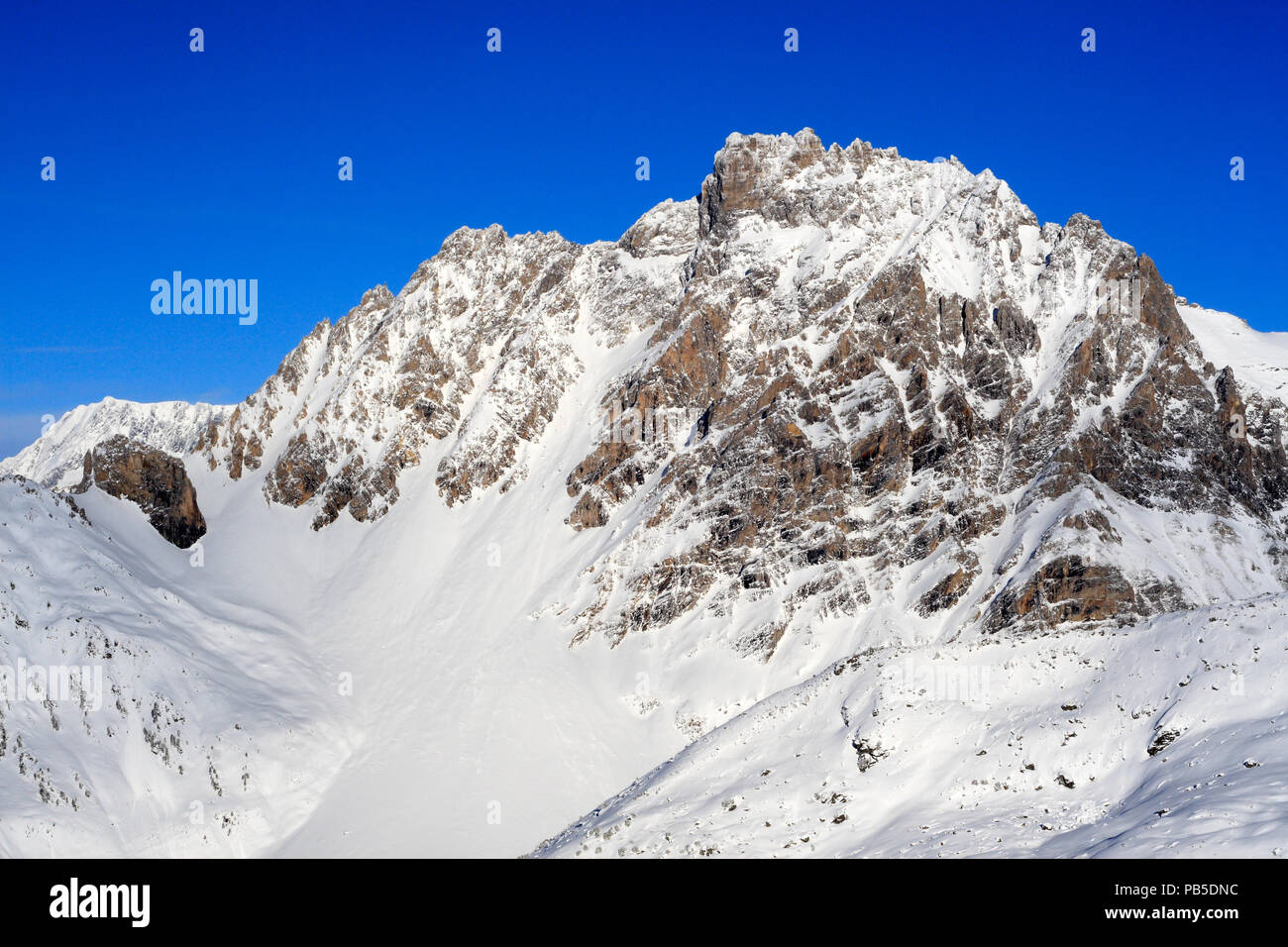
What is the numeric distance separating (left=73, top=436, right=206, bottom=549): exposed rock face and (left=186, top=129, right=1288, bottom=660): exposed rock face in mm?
15682

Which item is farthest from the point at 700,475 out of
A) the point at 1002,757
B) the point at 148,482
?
the point at 1002,757

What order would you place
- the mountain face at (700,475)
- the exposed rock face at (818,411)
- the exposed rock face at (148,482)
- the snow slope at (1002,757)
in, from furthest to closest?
the exposed rock face at (148,482)
the exposed rock face at (818,411)
the mountain face at (700,475)
the snow slope at (1002,757)

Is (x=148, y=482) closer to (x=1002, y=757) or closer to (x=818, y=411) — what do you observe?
(x=818, y=411)

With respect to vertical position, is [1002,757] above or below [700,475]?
below

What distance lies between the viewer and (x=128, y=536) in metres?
123

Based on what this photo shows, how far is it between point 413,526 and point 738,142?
3256 inches

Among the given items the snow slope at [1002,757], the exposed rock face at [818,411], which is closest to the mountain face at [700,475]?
the exposed rock face at [818,411]

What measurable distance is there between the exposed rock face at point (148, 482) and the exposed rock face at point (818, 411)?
51.5 feet

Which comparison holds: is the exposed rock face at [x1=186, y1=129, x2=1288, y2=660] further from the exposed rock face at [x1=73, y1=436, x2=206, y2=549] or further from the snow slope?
the snow slope

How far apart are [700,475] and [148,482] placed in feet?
240

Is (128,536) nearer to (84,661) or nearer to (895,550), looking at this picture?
(84,661)

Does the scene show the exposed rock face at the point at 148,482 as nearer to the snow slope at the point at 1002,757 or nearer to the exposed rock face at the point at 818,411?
the exposed rock face at the point at 818,411

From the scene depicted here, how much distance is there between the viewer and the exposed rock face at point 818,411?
112 meters

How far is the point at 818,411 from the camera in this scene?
416ft
